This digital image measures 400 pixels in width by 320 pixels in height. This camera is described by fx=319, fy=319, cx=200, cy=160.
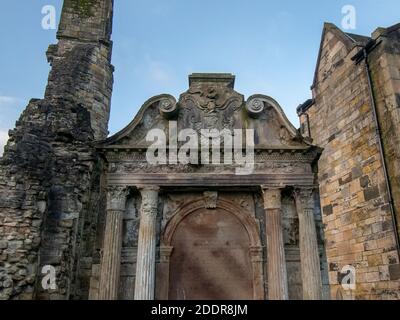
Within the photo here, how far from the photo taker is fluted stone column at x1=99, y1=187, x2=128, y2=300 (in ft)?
20.5

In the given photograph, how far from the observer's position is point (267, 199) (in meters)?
7.00

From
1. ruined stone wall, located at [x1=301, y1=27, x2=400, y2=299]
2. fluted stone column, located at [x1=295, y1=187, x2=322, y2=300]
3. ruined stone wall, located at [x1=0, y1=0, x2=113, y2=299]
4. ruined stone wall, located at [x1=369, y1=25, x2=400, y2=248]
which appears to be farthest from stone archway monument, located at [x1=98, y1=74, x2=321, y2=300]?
ruined stone wall, located at [x1=301, y1=27, x2=400, y2=299]

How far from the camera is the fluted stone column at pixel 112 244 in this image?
20.5 feet

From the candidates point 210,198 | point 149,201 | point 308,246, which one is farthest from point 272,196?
point 149,201

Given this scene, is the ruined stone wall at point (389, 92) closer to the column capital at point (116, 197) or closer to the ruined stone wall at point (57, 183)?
the column capital at point (116, 197)

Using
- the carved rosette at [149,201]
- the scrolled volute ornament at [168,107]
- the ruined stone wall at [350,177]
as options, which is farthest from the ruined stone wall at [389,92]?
the carved rosette at [149,201]

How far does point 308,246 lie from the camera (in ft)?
21.8

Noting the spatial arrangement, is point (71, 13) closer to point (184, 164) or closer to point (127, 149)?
point (127, 149)

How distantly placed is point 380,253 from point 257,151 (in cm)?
482

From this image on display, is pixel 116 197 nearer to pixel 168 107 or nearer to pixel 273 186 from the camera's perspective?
pixel 168 107

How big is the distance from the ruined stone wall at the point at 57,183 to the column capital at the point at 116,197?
49 centimetres

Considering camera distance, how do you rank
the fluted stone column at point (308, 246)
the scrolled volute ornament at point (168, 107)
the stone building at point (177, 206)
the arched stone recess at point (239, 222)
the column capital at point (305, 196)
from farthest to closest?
the scrolled volute ornament at point (168, 107) → the column capital at point (305, 196) → the arched stone recess at point (239, 222) → the stone building at point (177, 206) → the fluted stone column at point (308, 246)

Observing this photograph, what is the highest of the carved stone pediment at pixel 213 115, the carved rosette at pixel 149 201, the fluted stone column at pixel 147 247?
the carved stone pediment at pixel 213 115
